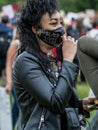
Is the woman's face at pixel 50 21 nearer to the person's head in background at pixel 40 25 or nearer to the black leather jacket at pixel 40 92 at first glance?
the person's head in background at pixel 40 25

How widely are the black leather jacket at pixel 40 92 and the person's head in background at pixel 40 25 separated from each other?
0.17m

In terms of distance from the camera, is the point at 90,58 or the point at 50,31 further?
the point at 50,31

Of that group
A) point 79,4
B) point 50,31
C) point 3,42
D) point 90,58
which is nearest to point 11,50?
point 3,42

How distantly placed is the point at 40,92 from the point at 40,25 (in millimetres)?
532

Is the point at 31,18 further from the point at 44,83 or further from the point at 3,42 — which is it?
the point at 3,42

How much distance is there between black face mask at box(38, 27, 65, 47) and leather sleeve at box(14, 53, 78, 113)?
21 cm

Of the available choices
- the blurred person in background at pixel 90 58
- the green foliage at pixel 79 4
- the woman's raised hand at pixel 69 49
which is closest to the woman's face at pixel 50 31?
the woman's raised hand at pixel 69 49

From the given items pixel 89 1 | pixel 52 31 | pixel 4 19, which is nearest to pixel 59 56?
pixel 52 31

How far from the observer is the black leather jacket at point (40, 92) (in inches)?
161

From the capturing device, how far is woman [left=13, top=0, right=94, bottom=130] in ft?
13.5

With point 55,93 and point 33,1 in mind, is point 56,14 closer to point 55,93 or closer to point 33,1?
point 33,1

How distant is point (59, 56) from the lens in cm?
486

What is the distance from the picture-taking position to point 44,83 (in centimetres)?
414

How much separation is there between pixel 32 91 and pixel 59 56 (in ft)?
2.52
